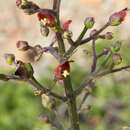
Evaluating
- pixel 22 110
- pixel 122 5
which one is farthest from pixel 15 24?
pixel 22 110

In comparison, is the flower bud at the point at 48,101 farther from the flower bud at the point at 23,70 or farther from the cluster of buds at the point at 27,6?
the cluster of buds at the point at 27,6

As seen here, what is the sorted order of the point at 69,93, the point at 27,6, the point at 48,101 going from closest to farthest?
the point at 27,6 < the point at 69,93 < the point at 48,101

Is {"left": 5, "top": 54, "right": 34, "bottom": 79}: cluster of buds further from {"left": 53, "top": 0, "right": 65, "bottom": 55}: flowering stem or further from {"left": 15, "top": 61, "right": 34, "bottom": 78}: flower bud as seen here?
{"left": 53, "top": 0, "right": 65, "bottom": 55}: flowering stem

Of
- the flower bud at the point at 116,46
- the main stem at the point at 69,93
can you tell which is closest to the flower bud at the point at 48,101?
the main stem at the point at 69,93

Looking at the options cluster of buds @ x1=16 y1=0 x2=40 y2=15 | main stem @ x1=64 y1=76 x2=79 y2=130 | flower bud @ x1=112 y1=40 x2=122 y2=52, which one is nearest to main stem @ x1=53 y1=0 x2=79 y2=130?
main stem @ x1=64 y1=76 x2=79 y2=130

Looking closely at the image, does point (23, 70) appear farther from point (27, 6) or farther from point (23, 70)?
point (27, 6)

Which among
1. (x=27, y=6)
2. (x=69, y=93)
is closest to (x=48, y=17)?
(x=27, y=6)

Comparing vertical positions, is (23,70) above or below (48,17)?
below

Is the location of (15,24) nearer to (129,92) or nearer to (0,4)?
(0,4)
